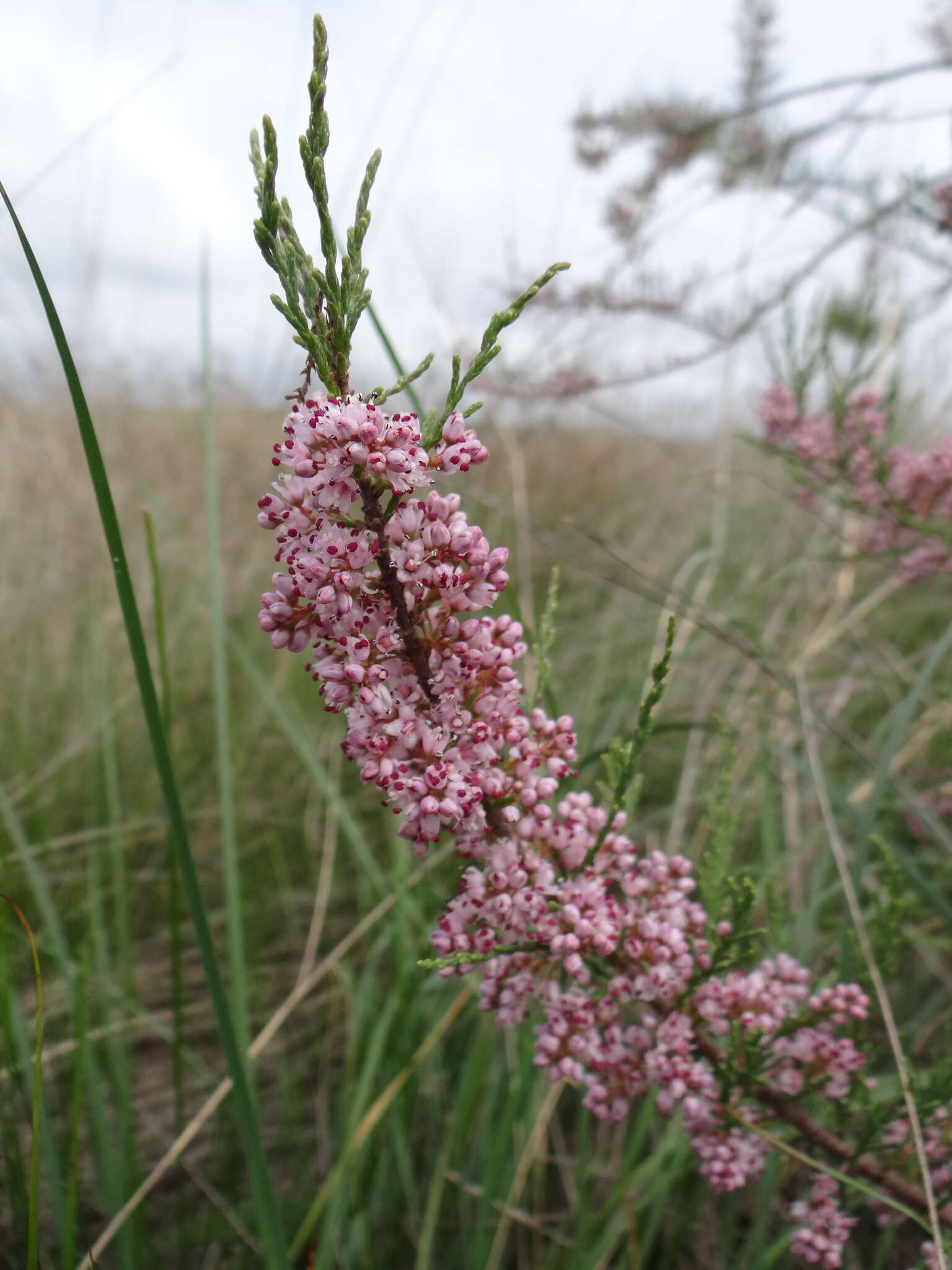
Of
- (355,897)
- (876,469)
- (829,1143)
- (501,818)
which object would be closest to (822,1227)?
(829,1143)

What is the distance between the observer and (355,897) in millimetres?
3182

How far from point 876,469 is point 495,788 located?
5.07 feet

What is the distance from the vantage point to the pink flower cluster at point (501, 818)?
0.83 meters

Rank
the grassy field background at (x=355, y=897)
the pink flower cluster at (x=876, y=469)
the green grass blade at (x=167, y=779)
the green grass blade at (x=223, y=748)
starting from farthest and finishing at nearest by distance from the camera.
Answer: the pink flower cluster at (x=876, y=469) → the grassy field background at (x=355, y=897) → the green grass blade at (x=223, y=748) → the green grass blade at (x=167, y=779)

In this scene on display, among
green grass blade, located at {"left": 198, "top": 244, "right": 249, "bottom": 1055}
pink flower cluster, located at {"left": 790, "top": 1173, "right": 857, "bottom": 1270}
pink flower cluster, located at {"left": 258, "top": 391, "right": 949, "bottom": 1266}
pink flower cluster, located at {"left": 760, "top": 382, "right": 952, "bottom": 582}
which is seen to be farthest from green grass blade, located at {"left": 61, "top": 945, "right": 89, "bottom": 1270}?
pink flower cluster, located at {"left": 760, "top": 382, "right": 952, "bottom": 582}

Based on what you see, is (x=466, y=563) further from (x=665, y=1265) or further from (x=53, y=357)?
(x=53, y=357)

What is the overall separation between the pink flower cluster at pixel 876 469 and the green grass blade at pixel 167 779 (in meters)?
1.71

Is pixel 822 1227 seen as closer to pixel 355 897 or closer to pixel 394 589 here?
pixel 394 589

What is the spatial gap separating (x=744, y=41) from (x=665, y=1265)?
4197 mm

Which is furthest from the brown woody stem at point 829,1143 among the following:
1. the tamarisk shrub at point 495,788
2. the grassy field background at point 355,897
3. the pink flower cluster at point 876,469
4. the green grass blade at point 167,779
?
the pink flower cluster at point 876,469

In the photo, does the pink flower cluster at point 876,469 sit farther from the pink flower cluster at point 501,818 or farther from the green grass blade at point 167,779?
the green grass blade at point 167,779

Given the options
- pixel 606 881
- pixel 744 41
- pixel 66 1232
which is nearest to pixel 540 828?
pixel 606 881

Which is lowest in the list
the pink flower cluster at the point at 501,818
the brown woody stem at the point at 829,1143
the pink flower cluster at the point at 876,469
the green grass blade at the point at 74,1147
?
the green grass blade at the point at 74,1147

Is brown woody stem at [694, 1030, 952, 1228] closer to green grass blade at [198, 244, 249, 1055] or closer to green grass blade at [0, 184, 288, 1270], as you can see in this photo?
green grass blade at [0, 184, 288, 1270]
